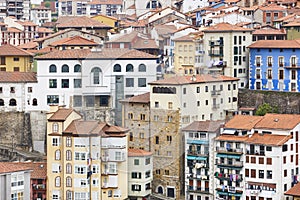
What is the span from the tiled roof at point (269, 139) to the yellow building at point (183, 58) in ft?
19.3

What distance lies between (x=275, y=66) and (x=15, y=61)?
434 centimetres

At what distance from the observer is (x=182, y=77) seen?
5352 millimetres

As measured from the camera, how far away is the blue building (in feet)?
42.1

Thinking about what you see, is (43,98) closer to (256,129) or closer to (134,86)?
(256,129)

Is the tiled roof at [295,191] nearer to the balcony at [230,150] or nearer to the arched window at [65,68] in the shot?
the balcony at [230,150]

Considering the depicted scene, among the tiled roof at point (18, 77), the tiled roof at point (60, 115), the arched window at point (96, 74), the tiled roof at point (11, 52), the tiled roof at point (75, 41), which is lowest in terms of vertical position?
the tiled roof at point (60, 115)

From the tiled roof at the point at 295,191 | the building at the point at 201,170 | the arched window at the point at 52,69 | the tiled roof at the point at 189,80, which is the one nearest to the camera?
the tiled roof at the point at 189,80

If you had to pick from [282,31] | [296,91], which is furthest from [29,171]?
[282,31]

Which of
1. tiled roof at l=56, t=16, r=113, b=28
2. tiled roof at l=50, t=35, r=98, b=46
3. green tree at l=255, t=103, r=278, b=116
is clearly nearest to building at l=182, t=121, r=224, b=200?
green tree at l=255, t=103, r=278, b=116

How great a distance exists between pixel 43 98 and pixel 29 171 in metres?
1.85

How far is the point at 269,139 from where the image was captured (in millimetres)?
11031

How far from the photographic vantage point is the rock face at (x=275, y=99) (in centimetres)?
1238

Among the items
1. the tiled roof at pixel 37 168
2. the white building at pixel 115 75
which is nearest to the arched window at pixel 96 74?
the white building at pixel 115 75

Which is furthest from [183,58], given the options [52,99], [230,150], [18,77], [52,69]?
[18,77]
